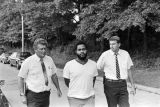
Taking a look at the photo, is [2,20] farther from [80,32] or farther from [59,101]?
[59,101]

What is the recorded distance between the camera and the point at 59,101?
9.59 meters

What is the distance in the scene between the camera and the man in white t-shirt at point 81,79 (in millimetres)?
4848

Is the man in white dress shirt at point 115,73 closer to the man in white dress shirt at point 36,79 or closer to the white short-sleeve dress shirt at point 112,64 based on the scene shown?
the white short-sleeve dress shirt at point 112,64

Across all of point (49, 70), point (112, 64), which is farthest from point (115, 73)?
point (49, 70)

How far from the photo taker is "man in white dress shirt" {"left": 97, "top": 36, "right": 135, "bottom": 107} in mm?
5672

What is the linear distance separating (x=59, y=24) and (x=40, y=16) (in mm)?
2919

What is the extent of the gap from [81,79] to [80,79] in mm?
16

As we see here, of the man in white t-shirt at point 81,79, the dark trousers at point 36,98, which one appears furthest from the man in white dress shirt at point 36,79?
the man in white t-shirt at point 81,79

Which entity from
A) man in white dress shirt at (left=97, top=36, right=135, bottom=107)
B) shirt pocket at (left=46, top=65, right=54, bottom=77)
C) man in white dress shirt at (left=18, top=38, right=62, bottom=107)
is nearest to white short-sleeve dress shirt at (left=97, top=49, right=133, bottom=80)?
man in white dress shirt at (left=97, top=36, right=135, bottom=107)

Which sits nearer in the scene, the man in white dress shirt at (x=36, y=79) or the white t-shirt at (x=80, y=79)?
the white t-shirt at (x=80, y=79)

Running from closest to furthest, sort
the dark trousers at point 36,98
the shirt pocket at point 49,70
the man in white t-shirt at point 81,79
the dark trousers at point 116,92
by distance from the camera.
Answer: the man in white t-shirt at point 81,79 → the dark trousers at point 36,98 → the shirt pocket at point 49,70 → the dark trousers at point 116,92

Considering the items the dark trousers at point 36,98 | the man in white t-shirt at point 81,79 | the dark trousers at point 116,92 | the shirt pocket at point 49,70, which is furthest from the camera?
the dark trousers at point 116,92

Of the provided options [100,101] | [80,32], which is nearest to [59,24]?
[80,32]

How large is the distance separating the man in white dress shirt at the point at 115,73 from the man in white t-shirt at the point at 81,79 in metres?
0.84
